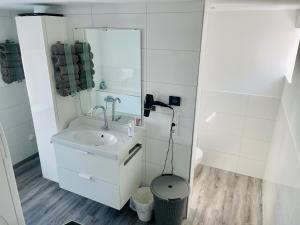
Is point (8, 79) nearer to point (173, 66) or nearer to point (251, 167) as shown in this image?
point (173, 66)

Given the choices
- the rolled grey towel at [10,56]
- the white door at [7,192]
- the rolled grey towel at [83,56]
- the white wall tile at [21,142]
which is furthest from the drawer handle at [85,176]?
the rolled grey towel at [10,56]

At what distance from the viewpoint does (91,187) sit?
2199mm

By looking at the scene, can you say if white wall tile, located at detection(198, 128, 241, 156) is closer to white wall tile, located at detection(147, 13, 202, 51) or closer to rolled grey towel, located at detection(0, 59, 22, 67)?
white wall tile, located at detection(147, 13, 202, 51)

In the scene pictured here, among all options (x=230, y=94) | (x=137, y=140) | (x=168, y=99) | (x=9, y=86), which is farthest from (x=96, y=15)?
(x=230, y=94)

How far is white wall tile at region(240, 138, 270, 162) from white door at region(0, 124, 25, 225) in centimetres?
263

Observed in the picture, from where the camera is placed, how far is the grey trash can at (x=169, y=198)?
2.01m

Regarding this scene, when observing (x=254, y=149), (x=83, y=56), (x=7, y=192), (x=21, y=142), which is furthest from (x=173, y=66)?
(x=21, y=142)

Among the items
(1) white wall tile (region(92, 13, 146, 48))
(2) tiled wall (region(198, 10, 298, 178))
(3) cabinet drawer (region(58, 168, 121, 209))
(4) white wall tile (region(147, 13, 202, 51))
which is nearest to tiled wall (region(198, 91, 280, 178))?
(2) tiled wall (region(198, 10, 298, 178))

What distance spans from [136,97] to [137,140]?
0.43 m

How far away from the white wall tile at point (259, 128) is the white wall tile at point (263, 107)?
0.07 m

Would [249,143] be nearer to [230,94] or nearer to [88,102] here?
[230,94]

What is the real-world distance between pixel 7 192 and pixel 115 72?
1.45 metres

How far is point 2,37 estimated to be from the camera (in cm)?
274

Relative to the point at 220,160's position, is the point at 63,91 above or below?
above
